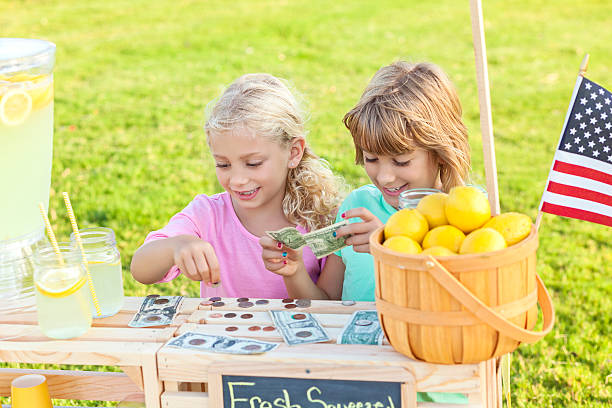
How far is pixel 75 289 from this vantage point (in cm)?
194

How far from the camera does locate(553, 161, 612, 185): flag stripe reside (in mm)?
2273

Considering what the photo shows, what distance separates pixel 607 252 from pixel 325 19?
6980 millimetres

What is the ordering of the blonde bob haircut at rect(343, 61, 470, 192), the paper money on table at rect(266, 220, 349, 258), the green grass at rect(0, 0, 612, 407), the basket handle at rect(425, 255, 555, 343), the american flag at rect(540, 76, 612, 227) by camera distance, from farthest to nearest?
the green grass at rect(0, 0, 612, 407), the blonde bob haircut at rect(343, 61, 470, 192), the american flag at rect(540, 76, 612, 227), the paper money on table at rect(266, 220, 349, 258), the basket handle at rect(425, 255, 555, 343)

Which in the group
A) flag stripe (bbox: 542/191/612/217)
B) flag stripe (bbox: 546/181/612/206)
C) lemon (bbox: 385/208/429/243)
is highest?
lemon (bbox: 385/208/429/243)

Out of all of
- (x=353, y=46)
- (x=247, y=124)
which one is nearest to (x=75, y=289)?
(x=247, y=124)

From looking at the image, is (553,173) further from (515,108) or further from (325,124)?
(515,108)

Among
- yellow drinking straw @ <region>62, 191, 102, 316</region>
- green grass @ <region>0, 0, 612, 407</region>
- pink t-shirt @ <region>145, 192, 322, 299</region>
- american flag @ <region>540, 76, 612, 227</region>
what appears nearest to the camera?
yellow drinking straw @ <region>62, 191, 102, 316</region>

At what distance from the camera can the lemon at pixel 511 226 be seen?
1674mm

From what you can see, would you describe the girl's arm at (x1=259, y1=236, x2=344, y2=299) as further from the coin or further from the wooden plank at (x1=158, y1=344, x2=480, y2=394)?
the wooden plank at (x1=158, y1=344, x2=480, y2=394)

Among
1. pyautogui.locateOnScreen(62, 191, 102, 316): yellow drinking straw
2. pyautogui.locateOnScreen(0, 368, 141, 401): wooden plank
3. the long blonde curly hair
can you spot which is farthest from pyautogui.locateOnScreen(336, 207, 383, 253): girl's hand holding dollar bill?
pyautogui.locateOnScreen(0, 368, 141, 401): wooden plank

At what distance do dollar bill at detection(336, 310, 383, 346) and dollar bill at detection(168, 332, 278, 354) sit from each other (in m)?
0.19

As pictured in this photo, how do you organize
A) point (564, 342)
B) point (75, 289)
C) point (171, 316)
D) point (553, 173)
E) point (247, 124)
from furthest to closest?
point (564, 342), point (247, 124), point (553, 173), point (171, 316), point (75, 289)

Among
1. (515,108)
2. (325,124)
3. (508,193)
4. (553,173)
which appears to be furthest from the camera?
(515,108)

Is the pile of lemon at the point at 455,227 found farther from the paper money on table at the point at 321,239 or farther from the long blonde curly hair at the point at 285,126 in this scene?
the long blonde curly hair at the point at 285,126
